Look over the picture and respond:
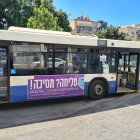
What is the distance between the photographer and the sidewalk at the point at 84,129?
22.3 feet

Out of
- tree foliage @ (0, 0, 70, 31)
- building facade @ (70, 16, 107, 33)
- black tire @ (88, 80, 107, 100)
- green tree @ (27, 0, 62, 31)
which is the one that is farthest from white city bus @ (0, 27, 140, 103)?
building facade @ (70, 16, 107, 33)

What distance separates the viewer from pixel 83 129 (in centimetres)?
741

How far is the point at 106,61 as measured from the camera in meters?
12.2

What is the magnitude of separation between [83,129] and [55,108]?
2.97 metres

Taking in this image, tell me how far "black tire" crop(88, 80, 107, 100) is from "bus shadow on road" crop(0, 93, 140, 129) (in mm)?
258

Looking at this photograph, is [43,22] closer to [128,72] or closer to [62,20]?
[62,20]

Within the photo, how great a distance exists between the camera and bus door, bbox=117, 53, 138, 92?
13.4 m

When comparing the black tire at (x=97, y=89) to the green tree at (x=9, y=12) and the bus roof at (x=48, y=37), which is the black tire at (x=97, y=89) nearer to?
the bus roof at (x=48, y=37)

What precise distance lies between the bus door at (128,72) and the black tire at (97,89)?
3.92 feet

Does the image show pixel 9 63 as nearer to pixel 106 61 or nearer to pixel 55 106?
pixel 55 106

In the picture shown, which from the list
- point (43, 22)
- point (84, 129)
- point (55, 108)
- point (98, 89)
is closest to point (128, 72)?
point (98, 89)

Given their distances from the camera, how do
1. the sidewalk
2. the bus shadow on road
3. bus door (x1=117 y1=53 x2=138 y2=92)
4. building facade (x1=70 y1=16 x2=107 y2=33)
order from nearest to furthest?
the sidewalk → the bus shadow on road → bus door (x1=117 y1=53 x2=138 y2=92) → building facade (x1=70 y1=16 x2=107 y2=33)

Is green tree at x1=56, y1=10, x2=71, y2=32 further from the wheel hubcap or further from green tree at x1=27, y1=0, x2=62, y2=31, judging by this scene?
the wheel hubcap

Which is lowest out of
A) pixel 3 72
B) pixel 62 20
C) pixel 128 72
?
pixel 128 72
